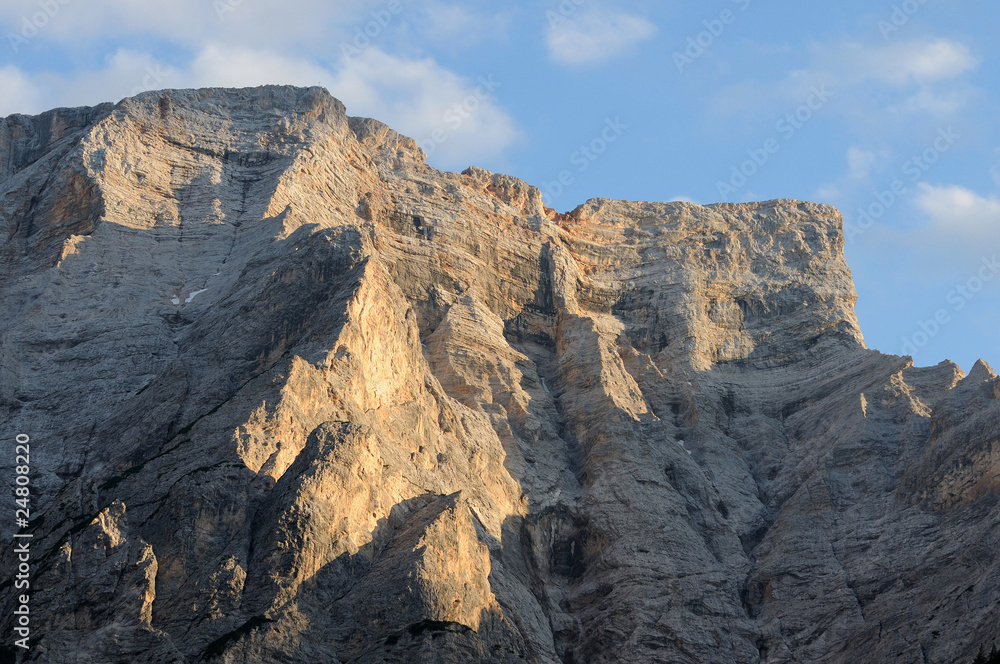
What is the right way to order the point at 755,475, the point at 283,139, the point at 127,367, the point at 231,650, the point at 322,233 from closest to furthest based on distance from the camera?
1. the point at 231,650
2. the point at 127,367
3. the point at 322,233
4. the point at 755,475
5. the point at 283,139

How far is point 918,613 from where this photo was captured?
71.9 metres

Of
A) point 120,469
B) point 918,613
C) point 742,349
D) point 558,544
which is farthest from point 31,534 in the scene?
point 742,349

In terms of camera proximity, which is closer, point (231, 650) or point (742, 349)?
point (231, 650)

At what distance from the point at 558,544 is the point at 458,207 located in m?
33.2

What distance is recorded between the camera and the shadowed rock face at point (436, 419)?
62406 millimetres

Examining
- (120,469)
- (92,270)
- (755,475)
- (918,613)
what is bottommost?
(918,613)

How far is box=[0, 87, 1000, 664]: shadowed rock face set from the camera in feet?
205

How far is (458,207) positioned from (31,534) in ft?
163

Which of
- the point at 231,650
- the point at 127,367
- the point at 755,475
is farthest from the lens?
the point at 755,475

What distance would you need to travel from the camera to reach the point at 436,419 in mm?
81938

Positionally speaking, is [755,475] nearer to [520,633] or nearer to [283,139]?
[520,633]

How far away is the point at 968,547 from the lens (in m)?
74.2

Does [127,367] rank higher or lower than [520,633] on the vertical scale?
higher

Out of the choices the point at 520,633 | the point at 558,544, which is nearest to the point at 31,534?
the point at 520,633
